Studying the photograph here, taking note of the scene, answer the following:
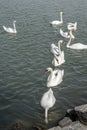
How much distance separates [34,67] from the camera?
23.5m

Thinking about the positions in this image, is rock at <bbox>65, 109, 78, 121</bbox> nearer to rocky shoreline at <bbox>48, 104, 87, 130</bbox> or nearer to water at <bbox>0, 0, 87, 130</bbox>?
rocky shoreline at <bbox>48, 104, 87, 130</bbox>

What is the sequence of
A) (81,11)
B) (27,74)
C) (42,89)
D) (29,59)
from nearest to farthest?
(42,89)
(27,74)
(29,59)
(81,11)

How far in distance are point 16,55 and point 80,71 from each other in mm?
5758

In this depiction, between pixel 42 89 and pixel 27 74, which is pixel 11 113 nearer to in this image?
pixel 42 89

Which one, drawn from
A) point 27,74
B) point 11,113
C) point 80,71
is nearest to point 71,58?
point 80,71

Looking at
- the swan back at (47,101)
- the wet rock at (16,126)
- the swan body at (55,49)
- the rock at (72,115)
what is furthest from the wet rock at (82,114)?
the swan body at (55,49)

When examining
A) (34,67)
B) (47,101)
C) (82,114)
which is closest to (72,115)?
(82,114)

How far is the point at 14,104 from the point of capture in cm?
1830

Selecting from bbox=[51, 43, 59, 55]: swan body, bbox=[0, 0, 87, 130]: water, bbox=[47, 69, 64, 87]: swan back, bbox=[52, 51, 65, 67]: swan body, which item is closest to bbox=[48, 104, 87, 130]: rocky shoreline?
bbox=[0, 0, 87, 130]: water

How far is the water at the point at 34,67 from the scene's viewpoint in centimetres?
1780

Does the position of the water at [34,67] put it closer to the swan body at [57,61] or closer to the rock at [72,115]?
the swan body at [57,61]

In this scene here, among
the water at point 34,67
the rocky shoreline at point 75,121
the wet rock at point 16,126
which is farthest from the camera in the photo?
the water at point 34,67

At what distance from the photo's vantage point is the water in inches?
701

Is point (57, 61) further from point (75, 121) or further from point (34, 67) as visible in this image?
point (75, 121)
